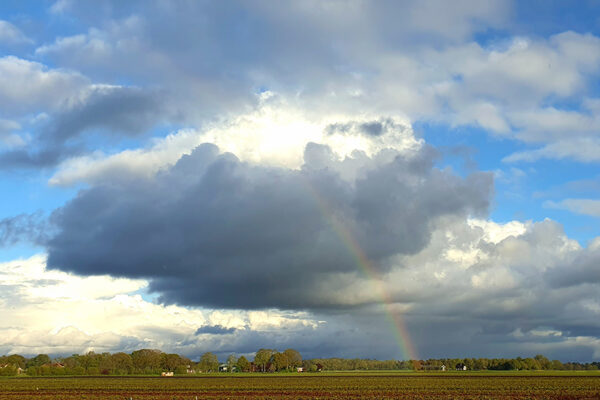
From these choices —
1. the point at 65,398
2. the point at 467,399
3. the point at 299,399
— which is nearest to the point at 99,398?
the point at 65,398

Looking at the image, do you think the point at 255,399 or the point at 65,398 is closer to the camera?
the point at 255,399

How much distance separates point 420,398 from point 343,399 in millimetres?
10841

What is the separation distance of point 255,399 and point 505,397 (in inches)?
1402

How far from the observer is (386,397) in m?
77.4

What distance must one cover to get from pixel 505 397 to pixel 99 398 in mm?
58762

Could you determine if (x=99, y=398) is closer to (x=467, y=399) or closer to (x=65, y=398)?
(x=65, y=398)

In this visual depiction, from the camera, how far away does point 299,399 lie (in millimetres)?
75062

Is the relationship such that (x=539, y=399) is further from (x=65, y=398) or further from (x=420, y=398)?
(x=65, y=398)

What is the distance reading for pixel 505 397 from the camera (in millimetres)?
78938

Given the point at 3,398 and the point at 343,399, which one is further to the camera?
the point at 3,398

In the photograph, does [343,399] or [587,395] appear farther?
[587,395]

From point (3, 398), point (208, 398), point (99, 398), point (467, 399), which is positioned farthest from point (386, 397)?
point (3, 398)

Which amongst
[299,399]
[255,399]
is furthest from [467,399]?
[255,399]

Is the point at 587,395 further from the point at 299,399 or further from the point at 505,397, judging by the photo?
the point at 299,399
